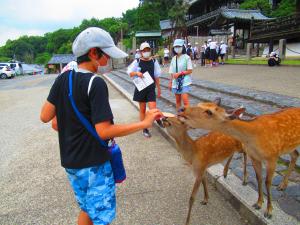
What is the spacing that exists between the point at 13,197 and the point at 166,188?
6.95 ft

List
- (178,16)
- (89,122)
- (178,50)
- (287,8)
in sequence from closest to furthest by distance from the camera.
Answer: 1. (89,122)
2. (178,50)
3. (287,8)
4. (178,16)

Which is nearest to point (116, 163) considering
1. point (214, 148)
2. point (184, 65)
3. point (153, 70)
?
point (214, 148)

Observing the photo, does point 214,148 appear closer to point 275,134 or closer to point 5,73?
point 275,134

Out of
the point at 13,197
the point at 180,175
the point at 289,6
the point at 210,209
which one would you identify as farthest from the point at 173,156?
A: the point at 289,6

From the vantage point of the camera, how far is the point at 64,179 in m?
4.66

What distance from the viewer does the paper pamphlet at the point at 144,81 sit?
20.3 ft

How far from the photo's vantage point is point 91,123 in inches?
85.8

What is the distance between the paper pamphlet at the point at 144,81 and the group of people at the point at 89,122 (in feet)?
12.7

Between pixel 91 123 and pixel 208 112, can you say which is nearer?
pixel 91 123

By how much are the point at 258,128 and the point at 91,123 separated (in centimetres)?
177

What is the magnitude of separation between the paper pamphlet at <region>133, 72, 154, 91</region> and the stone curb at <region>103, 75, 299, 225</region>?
2489 mm

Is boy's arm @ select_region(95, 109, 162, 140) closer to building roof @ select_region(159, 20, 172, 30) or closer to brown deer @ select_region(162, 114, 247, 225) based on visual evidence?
brown deer @ select_region(162, 114, 247, 225)

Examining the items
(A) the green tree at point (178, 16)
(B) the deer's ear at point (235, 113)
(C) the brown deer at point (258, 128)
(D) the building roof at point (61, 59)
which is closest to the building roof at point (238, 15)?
(A) the green tree at point (178, 16)

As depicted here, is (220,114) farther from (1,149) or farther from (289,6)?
(289,6)
